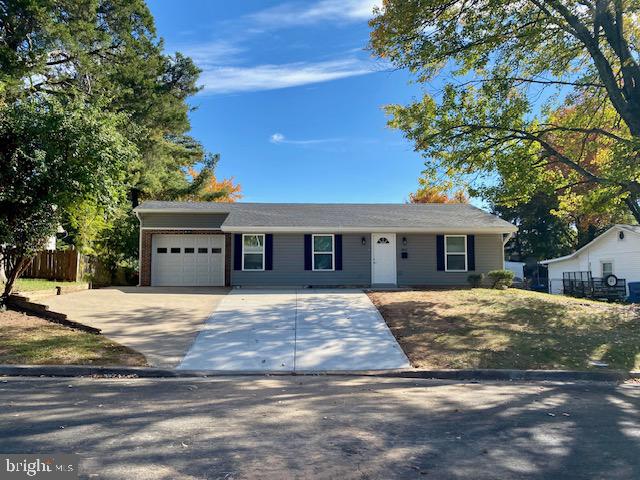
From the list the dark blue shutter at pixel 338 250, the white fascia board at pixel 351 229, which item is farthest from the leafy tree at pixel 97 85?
the dark blue shutter at pixel 338 250

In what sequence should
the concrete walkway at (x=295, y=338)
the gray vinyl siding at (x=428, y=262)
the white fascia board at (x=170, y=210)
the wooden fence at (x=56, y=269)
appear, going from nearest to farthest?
the concrete walkway at (x=295, y=338), the wooden fence at (x=56, y=269), the gray vinyl siding at (x=428, y=262), the white fascia board at (x=170, y=210)

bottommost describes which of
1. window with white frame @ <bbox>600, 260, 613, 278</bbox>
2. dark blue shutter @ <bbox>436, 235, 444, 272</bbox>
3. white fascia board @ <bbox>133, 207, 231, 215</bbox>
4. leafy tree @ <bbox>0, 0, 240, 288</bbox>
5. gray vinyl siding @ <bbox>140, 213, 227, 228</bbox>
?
window with white frame @ <bbox>600, 260, 613, 278</bbox>

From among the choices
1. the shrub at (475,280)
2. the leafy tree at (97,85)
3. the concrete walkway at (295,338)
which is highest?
the leafy tree at (97,85)

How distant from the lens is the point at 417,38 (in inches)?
550

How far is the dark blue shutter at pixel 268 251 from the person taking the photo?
62.9 feet

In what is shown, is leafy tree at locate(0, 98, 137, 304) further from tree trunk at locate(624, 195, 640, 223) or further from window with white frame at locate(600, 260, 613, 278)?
window with white frame at locate(600, 260, 613, 278)

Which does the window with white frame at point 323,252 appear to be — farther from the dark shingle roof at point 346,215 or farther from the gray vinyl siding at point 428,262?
the gray vinyl siding at point 428,262

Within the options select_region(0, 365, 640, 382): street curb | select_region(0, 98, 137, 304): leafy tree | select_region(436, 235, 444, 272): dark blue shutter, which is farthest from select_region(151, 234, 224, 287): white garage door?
select_region(0, 365, 640, 382): street curb

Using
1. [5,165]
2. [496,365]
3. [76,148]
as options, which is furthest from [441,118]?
[5,165]

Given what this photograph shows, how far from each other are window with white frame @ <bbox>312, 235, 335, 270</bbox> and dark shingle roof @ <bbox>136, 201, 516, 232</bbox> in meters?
0.67

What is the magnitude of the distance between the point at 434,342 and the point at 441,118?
7607mm

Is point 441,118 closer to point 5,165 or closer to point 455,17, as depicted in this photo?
point 455,17

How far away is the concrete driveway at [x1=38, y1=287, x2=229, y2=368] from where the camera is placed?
936 centimetres

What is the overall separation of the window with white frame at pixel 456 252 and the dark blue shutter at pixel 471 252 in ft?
0.41
